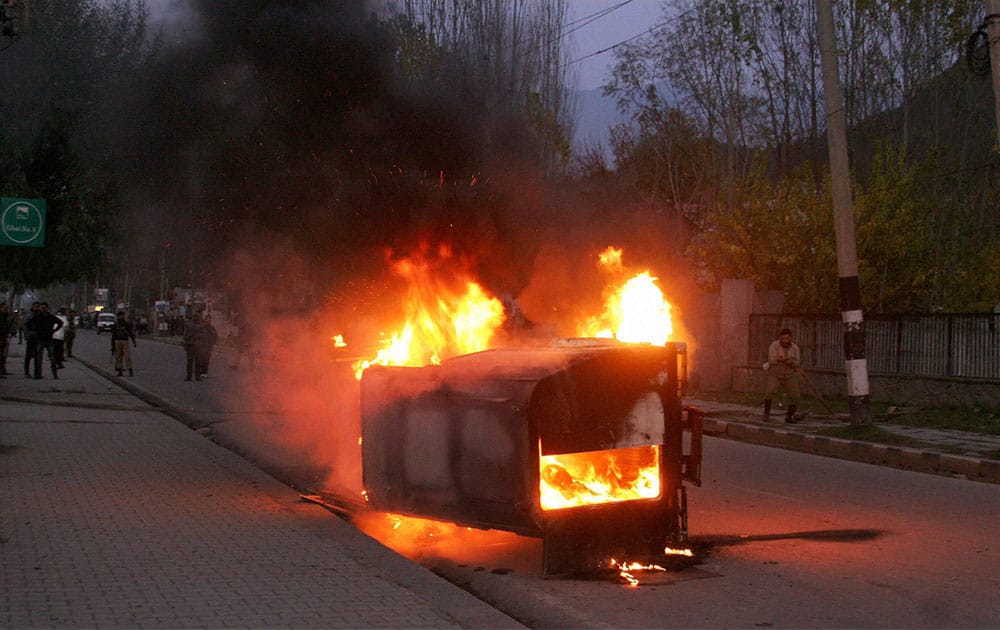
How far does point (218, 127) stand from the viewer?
34.7ft

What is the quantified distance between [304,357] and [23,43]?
6235 mm

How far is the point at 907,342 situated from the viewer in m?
18.1

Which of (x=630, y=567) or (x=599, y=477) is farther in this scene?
(x=599, y=477)

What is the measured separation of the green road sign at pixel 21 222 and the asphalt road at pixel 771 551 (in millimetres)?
3385

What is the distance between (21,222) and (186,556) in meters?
4.08

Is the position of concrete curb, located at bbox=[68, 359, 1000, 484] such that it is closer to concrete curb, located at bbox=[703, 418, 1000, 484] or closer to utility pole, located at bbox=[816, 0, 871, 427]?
concrete curb, located at bbox=[703, 418, 1000, 484]

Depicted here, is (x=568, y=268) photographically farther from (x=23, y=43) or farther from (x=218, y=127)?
(x=23, y=43)

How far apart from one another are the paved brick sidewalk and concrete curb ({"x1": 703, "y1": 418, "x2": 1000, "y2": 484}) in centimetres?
777

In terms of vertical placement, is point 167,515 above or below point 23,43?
below

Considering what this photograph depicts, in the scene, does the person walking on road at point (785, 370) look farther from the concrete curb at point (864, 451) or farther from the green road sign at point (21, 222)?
the green road sign at point (21, 222)

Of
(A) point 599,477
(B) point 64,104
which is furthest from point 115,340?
(A) point 599,477

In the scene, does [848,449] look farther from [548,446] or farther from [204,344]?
[204,344]

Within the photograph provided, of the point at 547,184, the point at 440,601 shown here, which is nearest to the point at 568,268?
the point at 547,184

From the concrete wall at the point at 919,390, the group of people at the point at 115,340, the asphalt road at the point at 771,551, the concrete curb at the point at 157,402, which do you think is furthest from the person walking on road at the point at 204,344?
the concrete wall at the point at 919,390
